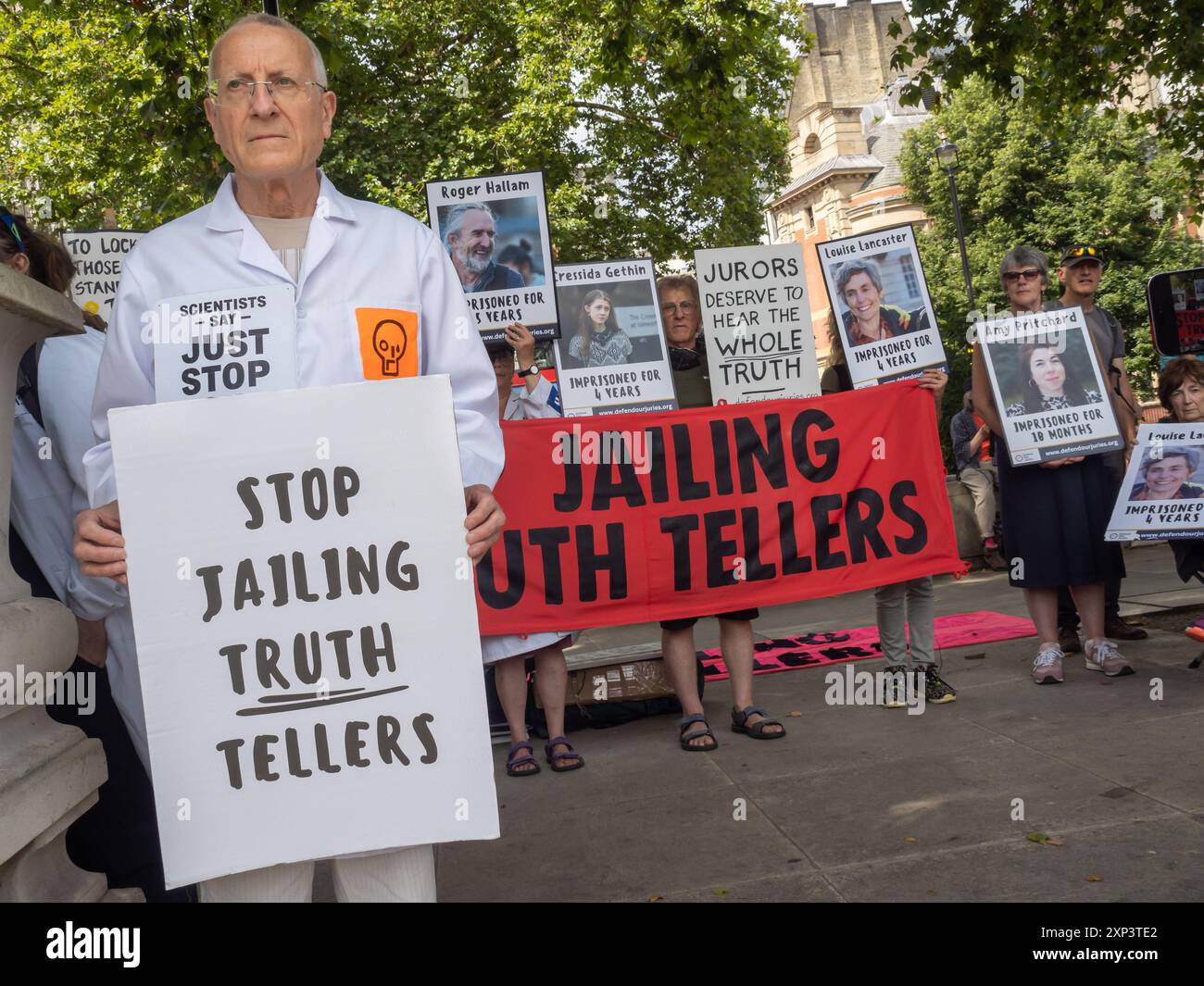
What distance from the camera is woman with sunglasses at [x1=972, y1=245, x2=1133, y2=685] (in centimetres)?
635

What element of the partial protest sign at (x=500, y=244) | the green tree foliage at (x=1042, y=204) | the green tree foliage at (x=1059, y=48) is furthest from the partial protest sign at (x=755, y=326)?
the green tree foliage at (x=1042, y=204)

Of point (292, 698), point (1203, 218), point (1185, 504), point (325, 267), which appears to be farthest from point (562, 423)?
point (1203, 218)

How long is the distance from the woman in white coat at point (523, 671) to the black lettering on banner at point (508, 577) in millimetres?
187

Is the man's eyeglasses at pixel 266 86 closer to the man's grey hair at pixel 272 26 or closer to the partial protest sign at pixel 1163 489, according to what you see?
the man's grey hair at pixel 272 26

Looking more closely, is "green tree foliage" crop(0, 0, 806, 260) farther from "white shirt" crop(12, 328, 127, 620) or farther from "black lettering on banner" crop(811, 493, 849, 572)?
"white shirt" crop(12, 328, 127, 620)

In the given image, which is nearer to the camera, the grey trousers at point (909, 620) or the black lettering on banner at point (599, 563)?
the black lettering on banner at point (599, 563)

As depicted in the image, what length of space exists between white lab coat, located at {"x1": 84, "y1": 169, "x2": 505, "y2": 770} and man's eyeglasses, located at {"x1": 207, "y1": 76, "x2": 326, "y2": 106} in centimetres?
22

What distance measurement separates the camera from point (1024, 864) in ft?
12.1

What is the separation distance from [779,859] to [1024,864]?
78cm

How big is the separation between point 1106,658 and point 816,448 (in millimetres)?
1870

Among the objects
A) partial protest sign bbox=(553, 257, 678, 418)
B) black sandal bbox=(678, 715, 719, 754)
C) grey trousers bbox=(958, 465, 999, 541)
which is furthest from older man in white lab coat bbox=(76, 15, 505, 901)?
grey trousers bbox=(958, 465, 999, 541)

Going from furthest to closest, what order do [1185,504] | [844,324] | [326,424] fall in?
[844,324] → [1185,504] → [326,424]

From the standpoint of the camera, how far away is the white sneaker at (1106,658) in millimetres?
6258
